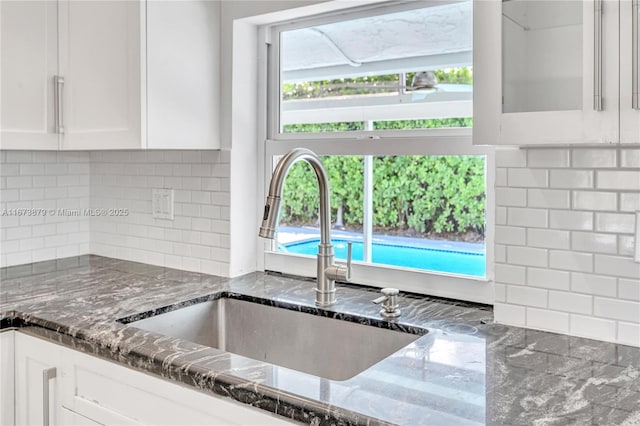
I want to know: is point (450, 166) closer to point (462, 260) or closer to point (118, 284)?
point (462, 260)

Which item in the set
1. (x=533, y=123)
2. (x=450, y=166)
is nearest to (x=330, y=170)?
(x=450, y=166)

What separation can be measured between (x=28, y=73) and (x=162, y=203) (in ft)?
2.14

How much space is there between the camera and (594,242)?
4.56 feet

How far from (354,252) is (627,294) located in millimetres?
892

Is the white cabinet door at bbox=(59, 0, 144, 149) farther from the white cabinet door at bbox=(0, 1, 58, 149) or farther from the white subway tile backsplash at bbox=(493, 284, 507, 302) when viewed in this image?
the white subway tile backsplash at bbox=(493, 284, 507, 302)

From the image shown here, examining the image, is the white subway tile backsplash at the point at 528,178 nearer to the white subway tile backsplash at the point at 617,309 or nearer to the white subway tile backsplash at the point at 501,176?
the white subway tile backsplash at the point at 501,176

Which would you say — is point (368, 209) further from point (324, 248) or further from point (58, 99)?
point (58, 99)

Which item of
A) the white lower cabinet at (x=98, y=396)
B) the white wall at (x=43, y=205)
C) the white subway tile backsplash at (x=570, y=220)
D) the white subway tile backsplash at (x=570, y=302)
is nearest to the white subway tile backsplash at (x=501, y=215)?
the white subway tile backsplash at (x=570, y=220)

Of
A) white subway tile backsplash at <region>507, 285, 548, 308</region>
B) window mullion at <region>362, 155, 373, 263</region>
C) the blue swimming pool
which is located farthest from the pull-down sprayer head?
white subway tile backsplash at <region>507, 285, 548, 308</region>

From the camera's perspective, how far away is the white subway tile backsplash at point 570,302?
4.61ft

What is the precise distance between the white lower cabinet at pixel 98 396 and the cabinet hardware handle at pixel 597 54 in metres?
0.86

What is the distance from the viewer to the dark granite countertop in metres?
1.00

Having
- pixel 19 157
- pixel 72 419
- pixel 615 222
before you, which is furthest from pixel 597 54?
pixel 19 157

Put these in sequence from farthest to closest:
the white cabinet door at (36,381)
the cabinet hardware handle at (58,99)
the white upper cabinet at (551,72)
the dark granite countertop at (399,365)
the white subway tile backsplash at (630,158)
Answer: the cabinet hardware handle at (58,99)
the white cabinet door at (36,381)
the white subway tile backsplash at (630,158)
the white upper cabinet at (551,72)
the dark granite countertop at (399,365)
